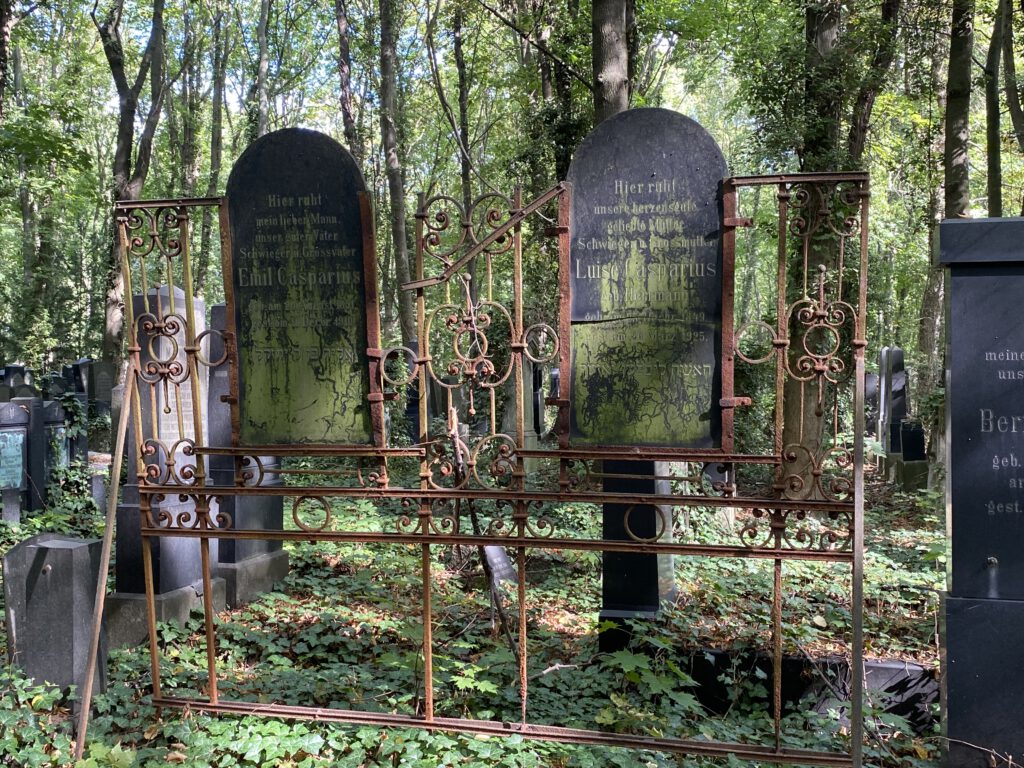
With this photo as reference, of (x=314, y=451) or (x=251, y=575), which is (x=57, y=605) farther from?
(x=251, y=575)

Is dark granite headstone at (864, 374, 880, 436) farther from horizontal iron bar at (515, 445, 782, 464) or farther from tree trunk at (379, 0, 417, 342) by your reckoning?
horizontal iron bar at (515, 445, 782, 464)

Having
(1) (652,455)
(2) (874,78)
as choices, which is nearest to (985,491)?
(1) (652,455)

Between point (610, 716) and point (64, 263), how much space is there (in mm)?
25996

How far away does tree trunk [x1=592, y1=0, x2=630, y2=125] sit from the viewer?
6.44 m

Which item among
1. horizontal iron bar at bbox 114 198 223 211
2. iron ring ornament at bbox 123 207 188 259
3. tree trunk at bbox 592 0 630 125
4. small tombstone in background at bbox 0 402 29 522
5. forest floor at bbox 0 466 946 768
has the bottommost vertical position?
Result: forest floor at bbox 0 466 946 768

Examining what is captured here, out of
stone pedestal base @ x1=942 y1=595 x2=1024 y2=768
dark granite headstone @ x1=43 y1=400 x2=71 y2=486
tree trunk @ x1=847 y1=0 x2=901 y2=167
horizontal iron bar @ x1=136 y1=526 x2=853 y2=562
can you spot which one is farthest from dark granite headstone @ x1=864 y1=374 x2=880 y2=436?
dark granite headstone @ x1=43 y1=400 x2=71 y2=486

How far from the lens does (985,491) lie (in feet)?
12.2

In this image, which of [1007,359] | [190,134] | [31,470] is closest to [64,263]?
[190,134]

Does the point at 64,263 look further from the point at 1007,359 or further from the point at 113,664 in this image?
the point at 1007,359

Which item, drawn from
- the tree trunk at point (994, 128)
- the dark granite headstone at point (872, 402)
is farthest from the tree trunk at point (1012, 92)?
the dark granite headstone at point (872, 402)

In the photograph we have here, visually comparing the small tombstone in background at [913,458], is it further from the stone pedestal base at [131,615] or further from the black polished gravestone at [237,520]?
the stone pedestal base at [131,615]

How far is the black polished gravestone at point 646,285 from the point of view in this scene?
374cm

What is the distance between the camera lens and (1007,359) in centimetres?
370

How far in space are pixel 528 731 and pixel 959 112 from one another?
8.57 metres
